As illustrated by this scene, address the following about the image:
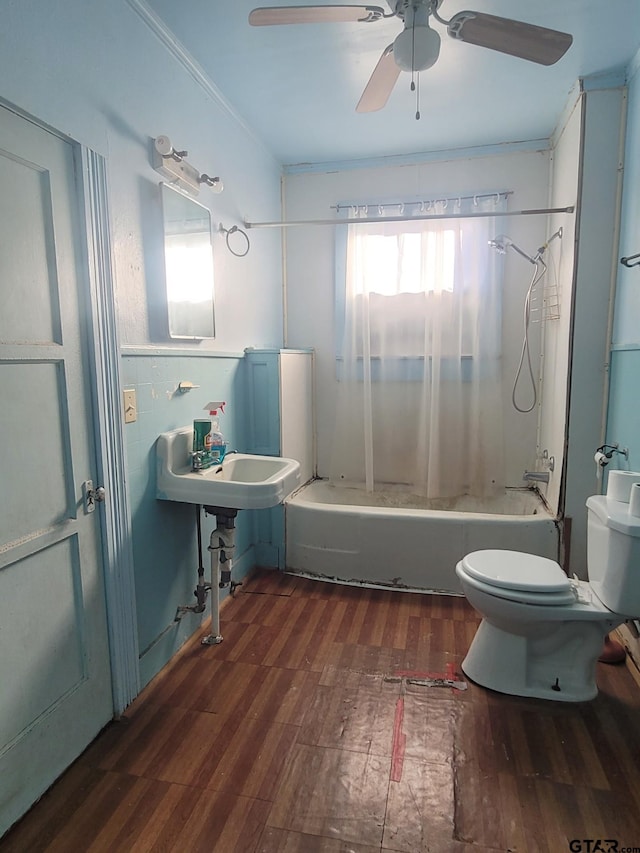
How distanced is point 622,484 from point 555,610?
53 cm

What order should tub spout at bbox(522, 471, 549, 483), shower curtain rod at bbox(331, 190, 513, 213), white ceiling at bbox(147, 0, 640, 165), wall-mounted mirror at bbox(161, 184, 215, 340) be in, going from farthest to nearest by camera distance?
shower curtain rod at bbox(331, 190, 513, 213), tub spout at bbox(522, 471, 549, 483), wall-mounted mirror at bbox(161, 184, 215, 340), white ceiling at bbox(147, 0, 640, 165)

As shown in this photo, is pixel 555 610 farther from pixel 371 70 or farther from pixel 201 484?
pixel 371 70

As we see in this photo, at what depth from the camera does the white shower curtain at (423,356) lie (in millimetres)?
2955

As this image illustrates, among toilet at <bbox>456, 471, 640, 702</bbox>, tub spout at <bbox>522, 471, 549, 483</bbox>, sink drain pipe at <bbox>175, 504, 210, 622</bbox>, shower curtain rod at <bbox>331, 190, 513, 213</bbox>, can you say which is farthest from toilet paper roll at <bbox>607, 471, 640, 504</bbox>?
shower curtain rod at <bbox>331, 190, 513, 213</bbox>

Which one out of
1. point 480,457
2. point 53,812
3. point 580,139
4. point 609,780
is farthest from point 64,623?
point 580,139

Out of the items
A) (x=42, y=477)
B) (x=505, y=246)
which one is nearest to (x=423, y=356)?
(x=505, y=246)

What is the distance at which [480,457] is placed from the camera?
3.05 m

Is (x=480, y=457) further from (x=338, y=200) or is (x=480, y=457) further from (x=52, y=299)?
(x=52, y=299)

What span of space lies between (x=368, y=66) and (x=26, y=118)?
147 cm

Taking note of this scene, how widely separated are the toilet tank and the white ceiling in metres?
1.84

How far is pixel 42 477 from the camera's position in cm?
138

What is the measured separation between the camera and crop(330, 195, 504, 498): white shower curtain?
116 inches

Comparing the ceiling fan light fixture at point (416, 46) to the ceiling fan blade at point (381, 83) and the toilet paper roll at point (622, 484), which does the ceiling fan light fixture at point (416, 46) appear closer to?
the ceiling fan blade at point (381, 83)

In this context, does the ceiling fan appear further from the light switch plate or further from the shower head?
the shower head
